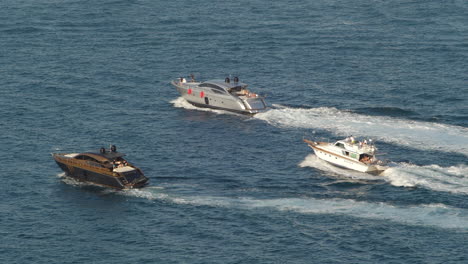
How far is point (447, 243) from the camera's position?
8038 centimetres

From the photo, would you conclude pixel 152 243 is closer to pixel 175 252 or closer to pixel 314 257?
pixel 175 252

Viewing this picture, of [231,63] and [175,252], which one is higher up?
[231,63]

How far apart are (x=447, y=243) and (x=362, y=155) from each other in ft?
68.8

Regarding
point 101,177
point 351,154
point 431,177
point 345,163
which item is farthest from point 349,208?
point 101,177

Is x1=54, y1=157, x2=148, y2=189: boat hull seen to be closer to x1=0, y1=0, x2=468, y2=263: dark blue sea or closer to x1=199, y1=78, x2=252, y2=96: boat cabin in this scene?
x1=0, y1=0, x2=468, y2=263: dark blue sea

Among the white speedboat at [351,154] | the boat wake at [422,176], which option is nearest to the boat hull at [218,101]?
the white speedboat at [351,154]

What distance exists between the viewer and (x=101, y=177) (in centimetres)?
9519

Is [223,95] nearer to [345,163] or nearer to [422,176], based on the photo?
[345,163]

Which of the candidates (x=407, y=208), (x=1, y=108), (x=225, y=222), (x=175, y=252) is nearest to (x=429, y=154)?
(x=407, y=208)

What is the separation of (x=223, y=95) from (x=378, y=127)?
2343cm

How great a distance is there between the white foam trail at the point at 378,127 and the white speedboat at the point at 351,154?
7218 mm

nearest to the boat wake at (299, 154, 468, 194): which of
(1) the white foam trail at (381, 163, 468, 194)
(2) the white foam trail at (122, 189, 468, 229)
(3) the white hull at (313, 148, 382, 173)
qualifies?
(1) the white foam trail at (381, 163, 468, 194)

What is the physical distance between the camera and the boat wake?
92188mm

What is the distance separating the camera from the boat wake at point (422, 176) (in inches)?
3629
